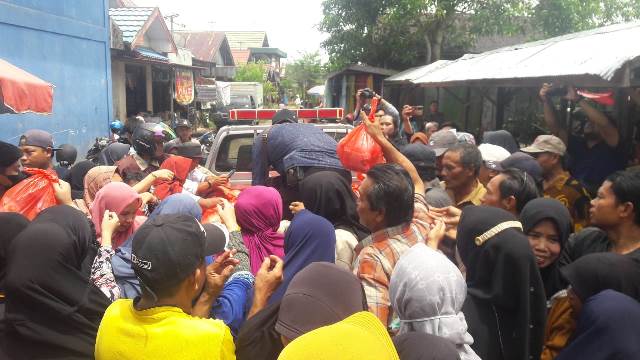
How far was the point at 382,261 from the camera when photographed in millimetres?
2318

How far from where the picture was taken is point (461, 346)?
196cm

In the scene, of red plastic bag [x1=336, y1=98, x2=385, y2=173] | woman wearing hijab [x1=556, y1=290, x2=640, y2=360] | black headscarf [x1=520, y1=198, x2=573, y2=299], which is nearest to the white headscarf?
woman wearing hijab [x1=556, y1=290, x2=640, y2=360]

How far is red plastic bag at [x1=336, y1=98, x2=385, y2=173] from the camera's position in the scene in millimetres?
3875

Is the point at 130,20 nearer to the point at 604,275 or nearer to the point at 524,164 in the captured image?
the point at 524,164

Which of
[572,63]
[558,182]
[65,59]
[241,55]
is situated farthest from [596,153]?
[241,55]

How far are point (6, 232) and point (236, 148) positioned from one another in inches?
139

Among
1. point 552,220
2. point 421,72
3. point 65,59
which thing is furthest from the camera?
point 421,72

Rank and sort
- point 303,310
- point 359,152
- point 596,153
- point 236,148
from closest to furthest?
1. point 303,310
2. point 359,152
3. point 596,153
4. point 236,148

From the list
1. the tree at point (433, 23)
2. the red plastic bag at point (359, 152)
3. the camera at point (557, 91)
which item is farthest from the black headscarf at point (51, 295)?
the tree at point (433, 23)

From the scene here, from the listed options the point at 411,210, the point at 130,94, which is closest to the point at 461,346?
the point at 411,210

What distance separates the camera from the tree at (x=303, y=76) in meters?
52.2

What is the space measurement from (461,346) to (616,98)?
6.37m

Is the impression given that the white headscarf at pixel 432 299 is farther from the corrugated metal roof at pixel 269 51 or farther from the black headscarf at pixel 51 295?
the corrugated metal roof at pixel 269 51

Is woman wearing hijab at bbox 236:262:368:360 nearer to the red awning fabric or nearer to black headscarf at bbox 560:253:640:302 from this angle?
black headscarf at bbox 560:253:640:302
